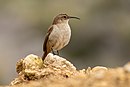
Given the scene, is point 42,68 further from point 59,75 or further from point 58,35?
point 58,35

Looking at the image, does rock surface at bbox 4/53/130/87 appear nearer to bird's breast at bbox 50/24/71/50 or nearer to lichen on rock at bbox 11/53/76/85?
lichen on rock at bbox 11/53/76/85

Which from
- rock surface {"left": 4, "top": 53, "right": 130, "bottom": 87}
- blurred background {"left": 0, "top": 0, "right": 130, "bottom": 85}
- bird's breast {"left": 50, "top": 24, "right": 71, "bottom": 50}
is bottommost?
rock surface {"left": 4, "top": 53, "right": 130, "bottom": 87}

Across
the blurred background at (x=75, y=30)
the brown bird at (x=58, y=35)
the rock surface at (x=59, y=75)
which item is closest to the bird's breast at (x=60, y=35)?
the brown bird at (x=58, y=35)

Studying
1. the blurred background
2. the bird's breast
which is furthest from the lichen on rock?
the blurred background

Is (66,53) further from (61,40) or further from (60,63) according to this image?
(60,63)

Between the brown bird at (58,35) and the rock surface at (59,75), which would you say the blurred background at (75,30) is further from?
the rock surface at (59,75)

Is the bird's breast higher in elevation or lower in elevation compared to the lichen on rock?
higher
